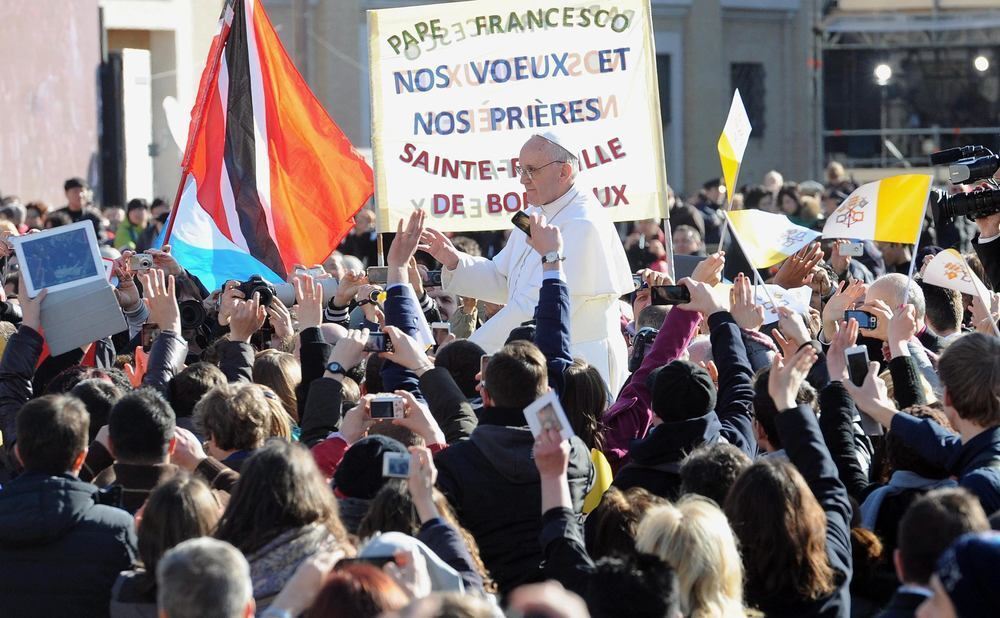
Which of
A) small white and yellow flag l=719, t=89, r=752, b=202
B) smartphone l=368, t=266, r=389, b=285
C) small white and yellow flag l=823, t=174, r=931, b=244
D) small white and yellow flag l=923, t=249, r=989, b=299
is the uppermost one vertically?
small white and yellow flag l=719, t=89, r=752, b=202

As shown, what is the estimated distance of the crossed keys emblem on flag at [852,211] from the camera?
26.7ft

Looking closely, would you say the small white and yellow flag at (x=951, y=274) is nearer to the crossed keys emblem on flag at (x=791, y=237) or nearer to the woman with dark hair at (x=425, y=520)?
the crossed keys emblem on flag at (x=791, y=237)

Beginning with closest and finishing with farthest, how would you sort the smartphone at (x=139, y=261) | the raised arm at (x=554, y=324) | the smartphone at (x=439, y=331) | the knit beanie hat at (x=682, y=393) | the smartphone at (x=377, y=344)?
the knit beanie hat at (x=682, y=393), the raised arm at (x=554, y=324), the smartphone at (x=377, y=344), the smartphone at (x=139, y=261), the smartphone at (x=439, y=331)

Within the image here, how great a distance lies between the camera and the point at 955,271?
7020 millimetres

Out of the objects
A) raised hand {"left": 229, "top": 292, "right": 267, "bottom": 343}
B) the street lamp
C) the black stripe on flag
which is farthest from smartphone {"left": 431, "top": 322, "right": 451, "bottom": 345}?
the street lamp

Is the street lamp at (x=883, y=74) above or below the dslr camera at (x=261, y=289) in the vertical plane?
above

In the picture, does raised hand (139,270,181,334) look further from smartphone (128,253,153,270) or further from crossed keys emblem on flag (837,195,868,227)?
crossed keys emblem on flag (837,195,868,227)

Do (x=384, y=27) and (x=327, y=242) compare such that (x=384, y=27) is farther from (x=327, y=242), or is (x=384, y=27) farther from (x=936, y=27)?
(x=936, y=27)

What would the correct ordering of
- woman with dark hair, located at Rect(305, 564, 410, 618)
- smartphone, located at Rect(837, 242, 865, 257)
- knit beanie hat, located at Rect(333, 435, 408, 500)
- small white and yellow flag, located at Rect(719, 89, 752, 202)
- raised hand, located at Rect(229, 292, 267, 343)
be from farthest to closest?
1. small white and yellow flag, located at Rect(719, 89, 752, 202)
2. smartphone, located at Rect(837, 242, 865, 257)
3. raised hand, located at Rect(229, 292, 267, 343)
4. knit beanie hat, located at Rect(333, 435, 408, 500)
5. woman with dark hair, located at Rect(305, 564, 410, 618)

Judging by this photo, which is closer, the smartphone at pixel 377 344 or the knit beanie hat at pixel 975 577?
the knit beanie hat at pixel 975 577

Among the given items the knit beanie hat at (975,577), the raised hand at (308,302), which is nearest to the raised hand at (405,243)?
the raised hand at (308,302)

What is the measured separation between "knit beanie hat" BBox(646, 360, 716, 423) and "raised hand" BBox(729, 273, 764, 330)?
36.9 inches

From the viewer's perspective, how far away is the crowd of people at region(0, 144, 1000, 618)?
351cm

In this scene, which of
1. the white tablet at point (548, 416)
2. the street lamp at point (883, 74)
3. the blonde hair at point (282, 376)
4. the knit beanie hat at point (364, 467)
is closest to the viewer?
the white tablet at point (548, 416)
